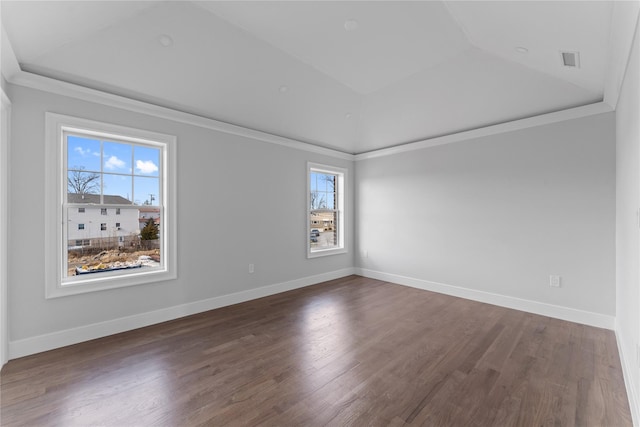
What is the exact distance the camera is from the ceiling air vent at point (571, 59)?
96.8 inches

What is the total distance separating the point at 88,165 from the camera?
295 cm

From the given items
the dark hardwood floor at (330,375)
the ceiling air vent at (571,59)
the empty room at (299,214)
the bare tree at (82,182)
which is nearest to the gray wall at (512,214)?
the empty room at (299,214)

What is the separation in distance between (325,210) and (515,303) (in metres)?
3.34

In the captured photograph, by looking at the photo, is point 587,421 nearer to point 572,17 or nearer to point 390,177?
point 572,17

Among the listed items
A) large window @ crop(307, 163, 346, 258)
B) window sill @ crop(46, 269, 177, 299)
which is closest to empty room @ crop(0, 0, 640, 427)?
window sill @ crop(46, 269, 177, 299)

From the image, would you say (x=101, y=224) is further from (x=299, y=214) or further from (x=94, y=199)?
(x=299, y=214)

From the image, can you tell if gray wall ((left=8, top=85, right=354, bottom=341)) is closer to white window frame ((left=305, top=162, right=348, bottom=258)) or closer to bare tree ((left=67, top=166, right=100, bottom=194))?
white window frame ((left=305, top=162, right=348, bottom=258))

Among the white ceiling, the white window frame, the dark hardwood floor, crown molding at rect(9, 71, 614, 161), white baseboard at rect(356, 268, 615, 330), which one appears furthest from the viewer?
the white window frame

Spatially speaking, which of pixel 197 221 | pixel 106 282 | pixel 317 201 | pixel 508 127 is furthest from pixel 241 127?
pixel 508 127

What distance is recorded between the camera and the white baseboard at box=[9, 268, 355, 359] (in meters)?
2.54

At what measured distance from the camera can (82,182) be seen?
2.91 meters

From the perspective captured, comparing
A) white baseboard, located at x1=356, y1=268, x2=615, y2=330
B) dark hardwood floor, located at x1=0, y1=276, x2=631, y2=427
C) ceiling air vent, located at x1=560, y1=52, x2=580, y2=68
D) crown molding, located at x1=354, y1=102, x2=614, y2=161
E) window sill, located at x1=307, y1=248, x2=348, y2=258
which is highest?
ceiling air vent, located at x1=560, y1=52, x2=580, y2=68

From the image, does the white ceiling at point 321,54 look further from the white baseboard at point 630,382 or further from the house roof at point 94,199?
the white baseboard at point 630,382

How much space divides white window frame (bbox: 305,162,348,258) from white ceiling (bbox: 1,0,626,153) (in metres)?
1.25
